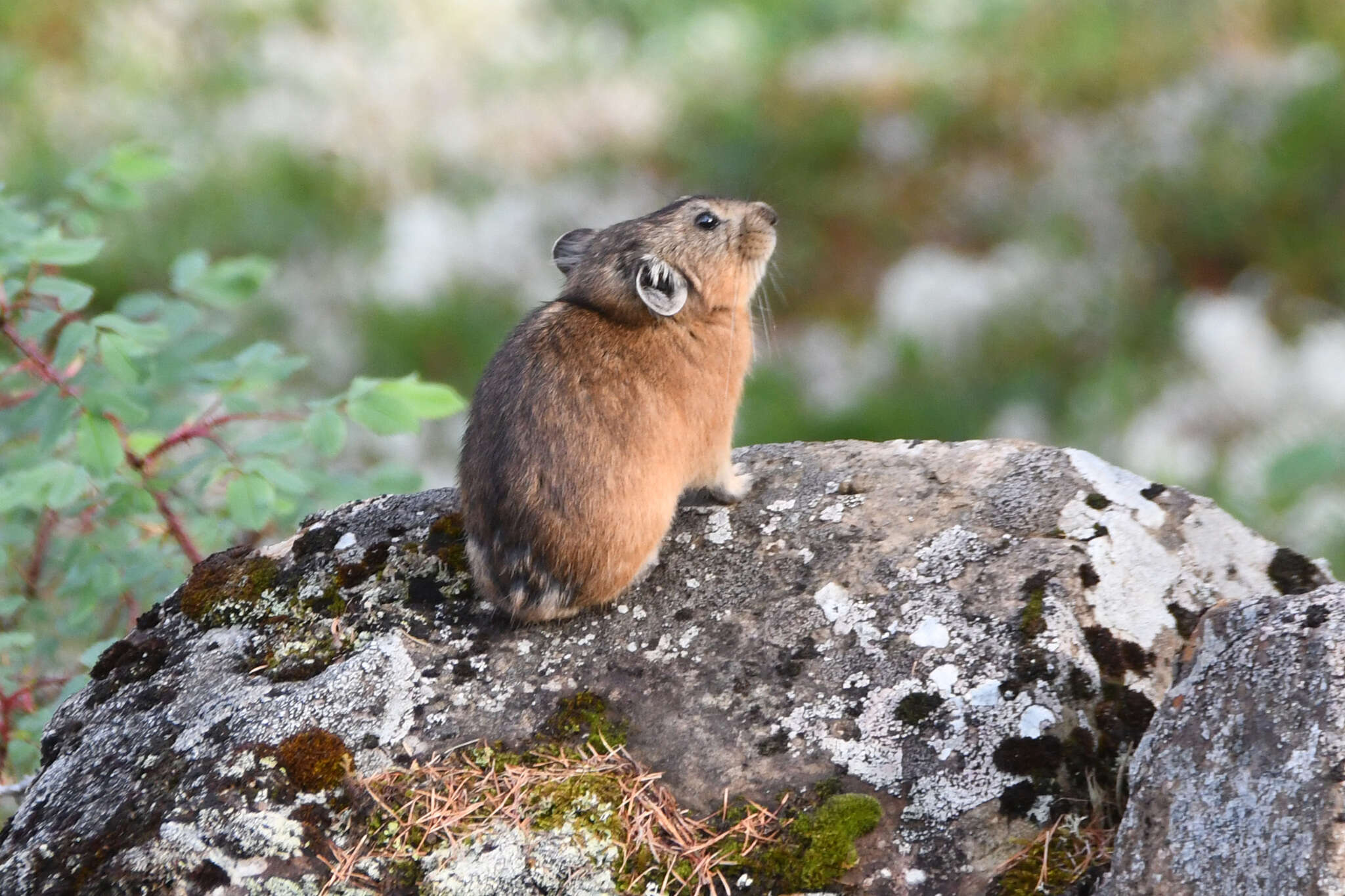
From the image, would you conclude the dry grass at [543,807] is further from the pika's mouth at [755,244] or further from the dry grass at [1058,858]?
the pika's mouth at [755,244]

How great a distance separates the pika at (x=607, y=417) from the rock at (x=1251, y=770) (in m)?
1.67

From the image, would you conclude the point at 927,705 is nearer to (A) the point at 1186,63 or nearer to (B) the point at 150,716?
(B) the point at 150,716

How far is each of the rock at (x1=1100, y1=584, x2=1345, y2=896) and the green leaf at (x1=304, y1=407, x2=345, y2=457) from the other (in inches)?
102

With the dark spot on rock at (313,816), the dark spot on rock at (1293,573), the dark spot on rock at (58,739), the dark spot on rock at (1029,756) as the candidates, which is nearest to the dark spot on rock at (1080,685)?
the dark spot on rock at (1029,756)

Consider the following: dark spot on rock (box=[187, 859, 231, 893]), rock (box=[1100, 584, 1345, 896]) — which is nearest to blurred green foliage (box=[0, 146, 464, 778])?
dark spot on rock (box=[187, 859, 231, 893])

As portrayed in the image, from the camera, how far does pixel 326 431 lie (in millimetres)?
4172

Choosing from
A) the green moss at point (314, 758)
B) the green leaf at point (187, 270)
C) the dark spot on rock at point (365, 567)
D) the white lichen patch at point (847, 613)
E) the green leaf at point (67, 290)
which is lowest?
the green moss at point (314, 758)

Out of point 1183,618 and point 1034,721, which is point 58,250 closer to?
point 1034,721

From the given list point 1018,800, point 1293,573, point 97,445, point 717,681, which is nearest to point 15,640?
point 97,445

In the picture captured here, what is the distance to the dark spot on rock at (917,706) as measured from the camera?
3436 millimetres

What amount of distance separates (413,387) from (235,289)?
3.37 ft

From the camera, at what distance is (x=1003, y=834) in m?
3.18

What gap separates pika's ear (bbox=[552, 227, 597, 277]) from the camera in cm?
508

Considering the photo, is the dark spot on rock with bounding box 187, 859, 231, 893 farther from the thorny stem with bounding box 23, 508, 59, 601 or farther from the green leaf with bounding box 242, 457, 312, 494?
the thorny stem with bounding box 23, 508, 59, 601
